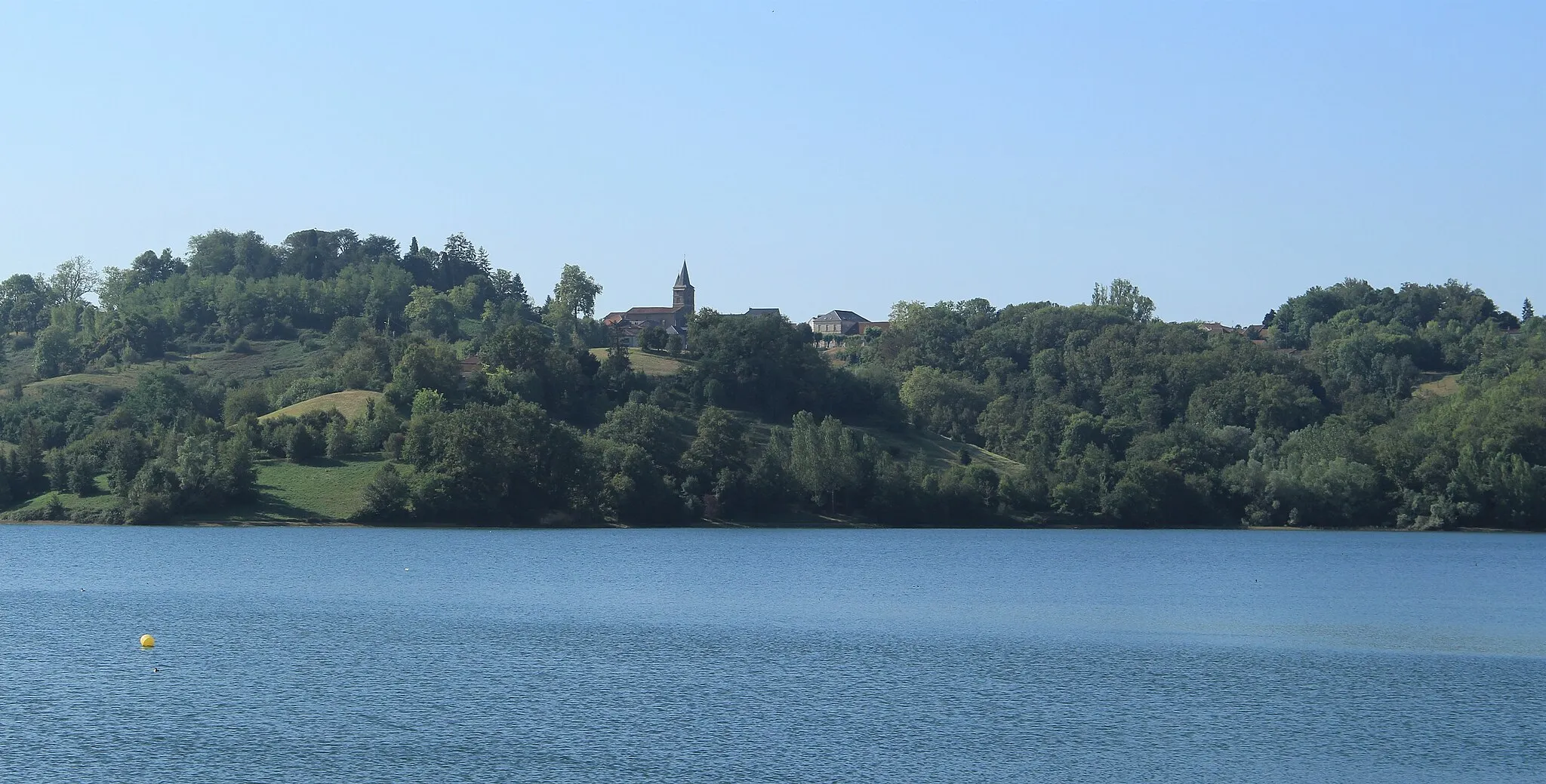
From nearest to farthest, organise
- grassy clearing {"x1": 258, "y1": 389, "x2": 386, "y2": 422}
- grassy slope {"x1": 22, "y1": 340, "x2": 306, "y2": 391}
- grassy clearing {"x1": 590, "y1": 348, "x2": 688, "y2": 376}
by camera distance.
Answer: grassy clearing {"x1": 258, "y1": 389, "x2": 386, "y2": 422} < grassy clearing {"x1": 590, "y1": 348, "x2": 688, "y2": 376} < grassy slope {"x1": 22, "y1": 340, "x2": 306, "y2": 391}

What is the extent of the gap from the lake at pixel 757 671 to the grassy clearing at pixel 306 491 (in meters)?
26.9

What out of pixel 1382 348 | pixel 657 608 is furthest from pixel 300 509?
pixel 1382 348

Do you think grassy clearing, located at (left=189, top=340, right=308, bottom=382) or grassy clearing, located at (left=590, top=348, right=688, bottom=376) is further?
grassy clearing, located at (left=189, top=340, right=308, bottom=382)

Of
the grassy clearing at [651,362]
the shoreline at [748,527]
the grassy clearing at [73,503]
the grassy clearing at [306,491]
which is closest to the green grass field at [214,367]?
the grassy clearing at [651,362]

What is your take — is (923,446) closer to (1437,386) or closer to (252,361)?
(1437,386)

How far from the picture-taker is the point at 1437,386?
17788 cm

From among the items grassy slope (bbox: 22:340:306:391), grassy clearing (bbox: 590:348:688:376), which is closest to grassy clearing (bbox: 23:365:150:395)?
grassy slope (bbox: 22:340:306:391)

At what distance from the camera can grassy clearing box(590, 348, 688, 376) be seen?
160 m

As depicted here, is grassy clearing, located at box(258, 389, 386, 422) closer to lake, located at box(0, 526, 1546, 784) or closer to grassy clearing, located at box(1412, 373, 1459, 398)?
lake, located at box(0, 526, 1546, 784)

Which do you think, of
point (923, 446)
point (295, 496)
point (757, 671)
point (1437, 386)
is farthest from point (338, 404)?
point (1437, 386)

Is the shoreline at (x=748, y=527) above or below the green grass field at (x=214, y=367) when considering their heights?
below

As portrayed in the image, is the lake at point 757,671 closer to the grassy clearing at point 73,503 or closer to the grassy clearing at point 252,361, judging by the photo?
the grassy clearing at point 73,503

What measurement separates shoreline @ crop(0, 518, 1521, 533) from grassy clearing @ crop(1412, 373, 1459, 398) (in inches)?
1880

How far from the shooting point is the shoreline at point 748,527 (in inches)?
4350
